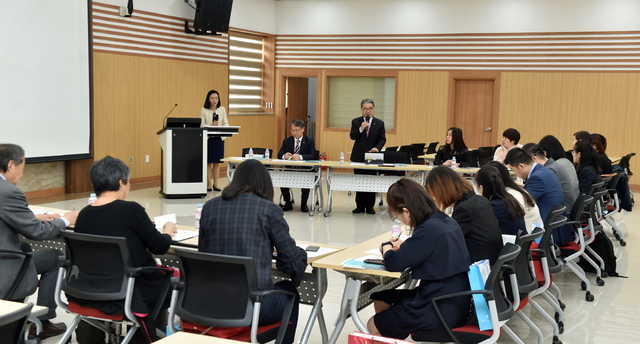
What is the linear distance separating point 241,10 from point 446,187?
10947 millimetres

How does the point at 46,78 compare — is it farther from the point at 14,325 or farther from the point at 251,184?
the point at 14,325

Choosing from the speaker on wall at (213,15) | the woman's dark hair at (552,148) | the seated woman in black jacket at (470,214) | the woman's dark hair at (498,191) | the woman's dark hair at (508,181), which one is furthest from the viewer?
the speaker on wall at (213,15)

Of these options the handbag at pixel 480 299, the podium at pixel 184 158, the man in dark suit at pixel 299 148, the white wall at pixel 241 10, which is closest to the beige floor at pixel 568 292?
the man in dark suit at pixel 299 148

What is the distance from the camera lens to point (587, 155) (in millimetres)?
6809

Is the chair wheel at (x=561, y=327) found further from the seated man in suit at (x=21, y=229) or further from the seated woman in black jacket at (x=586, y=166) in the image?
the seated man in suit at (x=21, y=229)

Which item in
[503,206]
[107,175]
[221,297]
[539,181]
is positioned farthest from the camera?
[539,181]

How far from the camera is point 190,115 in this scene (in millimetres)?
12852

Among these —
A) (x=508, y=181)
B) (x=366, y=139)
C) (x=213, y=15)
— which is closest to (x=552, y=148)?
(x=508, y=181)

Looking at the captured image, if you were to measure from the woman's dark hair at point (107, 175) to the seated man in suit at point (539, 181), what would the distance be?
3158 mm

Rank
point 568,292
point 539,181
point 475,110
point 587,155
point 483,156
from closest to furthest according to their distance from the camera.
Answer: point 539,181 < point 568,292 < point 587,155 < point 483,156 < point 475,110

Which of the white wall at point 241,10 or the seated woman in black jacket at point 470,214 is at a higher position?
the white wall at point 241,10

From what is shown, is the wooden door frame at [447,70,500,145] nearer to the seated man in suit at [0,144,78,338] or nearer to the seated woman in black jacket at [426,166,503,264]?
the seated woman in black jacket at [426,166,503,264]

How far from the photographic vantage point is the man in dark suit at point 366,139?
9414 millimetres

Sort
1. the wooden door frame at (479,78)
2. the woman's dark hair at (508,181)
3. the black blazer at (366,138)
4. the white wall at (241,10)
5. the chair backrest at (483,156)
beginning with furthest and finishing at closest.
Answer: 1. the wooden door frame at (479,78)
2. the white wall at (241,10)
3. the chair backrest at (483,156)
4. the black blazer at (366,138)
5. the woman's dark hair at (508,181)
